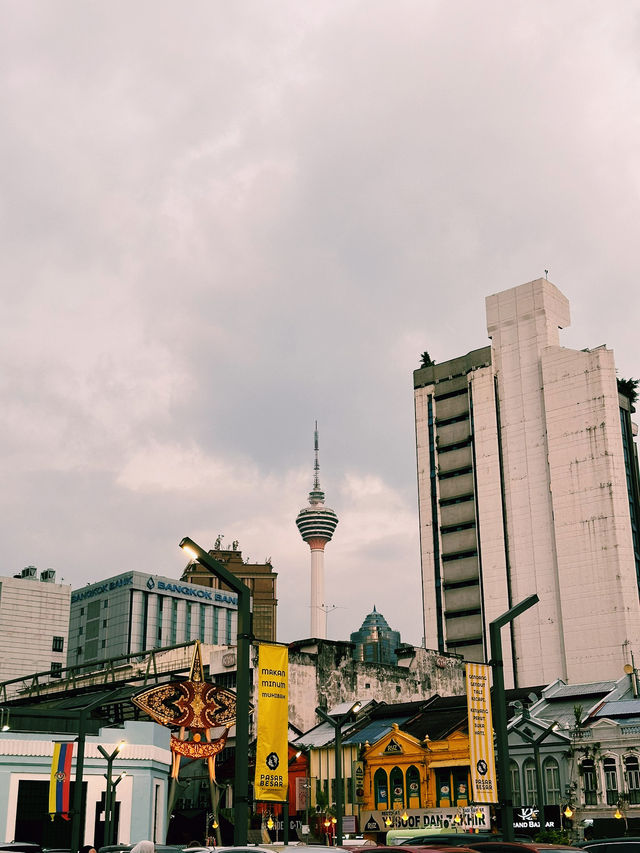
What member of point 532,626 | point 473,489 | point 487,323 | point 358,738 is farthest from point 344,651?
point 487,323

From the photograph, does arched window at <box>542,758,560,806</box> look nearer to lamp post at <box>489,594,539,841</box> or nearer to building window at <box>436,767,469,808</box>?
building window at <box>436,767,469,808</box>

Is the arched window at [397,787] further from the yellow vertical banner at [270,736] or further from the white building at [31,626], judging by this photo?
the white building at [31,626]

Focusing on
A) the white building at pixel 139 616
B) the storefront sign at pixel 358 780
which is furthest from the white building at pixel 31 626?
the storefront sign at pixel 358 780

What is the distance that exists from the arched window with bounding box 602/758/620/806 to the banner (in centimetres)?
3359

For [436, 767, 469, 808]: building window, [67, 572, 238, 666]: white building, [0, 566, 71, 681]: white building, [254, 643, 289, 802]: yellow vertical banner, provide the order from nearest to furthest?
[254, 643, 289, 802]: yellow vertical banner → [436, 767, 469, 808]: building window → [0, 566, 71, 681]: white building → [67, 572, 238, 666]: white building

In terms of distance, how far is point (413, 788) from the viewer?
2594 inches

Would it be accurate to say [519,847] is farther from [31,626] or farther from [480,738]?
[31,626]

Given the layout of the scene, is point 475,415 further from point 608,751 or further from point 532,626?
point 608,751

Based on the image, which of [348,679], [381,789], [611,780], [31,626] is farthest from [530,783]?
[31,626]

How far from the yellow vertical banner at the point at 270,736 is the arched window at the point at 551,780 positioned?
Result: 48.4m

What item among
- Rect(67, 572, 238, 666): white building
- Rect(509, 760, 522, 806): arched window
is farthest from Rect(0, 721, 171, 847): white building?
Rect(67, 572, 238, 666): white building

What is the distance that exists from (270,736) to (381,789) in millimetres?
52938

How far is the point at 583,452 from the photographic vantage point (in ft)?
370

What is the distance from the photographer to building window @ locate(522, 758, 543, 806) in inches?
2515
